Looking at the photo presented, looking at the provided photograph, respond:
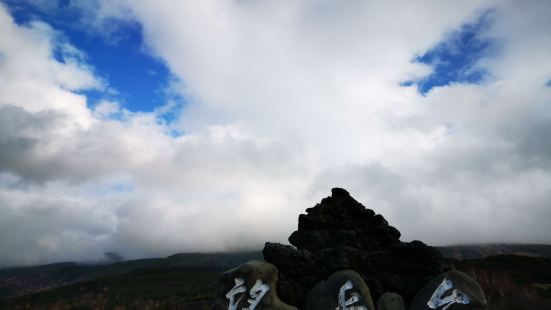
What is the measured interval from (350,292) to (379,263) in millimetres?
2744

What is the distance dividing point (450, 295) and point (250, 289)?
23.4ft

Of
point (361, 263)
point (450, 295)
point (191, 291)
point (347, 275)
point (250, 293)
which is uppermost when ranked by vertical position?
point (191, 291)

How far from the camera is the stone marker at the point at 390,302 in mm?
16906

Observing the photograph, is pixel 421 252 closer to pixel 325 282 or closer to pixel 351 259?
pixel 351 259

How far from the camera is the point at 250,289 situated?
16.8 meters

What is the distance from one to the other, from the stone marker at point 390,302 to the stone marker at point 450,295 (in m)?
0.45

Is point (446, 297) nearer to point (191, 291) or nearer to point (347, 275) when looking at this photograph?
point (347, 275)

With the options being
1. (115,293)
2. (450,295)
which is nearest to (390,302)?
(450,295)

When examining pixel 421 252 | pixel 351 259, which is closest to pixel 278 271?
pixel 351 259

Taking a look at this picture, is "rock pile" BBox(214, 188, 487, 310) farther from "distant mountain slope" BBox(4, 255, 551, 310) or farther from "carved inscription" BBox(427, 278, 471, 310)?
"distant mountain slope" BBox(4, 255, 551, 310)

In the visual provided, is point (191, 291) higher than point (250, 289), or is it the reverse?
point (191, 291)

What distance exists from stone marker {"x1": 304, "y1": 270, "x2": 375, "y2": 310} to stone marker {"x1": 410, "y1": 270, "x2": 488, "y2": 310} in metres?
1.93

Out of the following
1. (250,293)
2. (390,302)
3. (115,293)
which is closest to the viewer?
(250,293)

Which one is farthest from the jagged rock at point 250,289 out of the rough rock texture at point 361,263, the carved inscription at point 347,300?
the carved inscription at point 347,300
